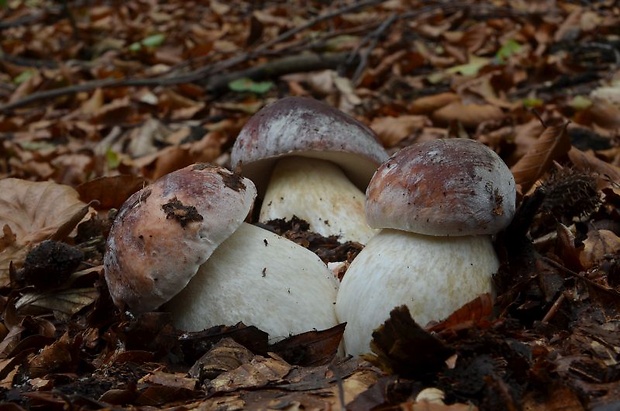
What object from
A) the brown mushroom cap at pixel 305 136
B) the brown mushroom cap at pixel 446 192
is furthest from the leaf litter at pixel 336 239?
the brown mushroom cap at pixel 305 136

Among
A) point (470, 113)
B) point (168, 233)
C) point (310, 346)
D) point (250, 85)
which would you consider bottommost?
point (250, 85)

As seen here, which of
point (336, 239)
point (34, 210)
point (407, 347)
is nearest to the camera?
point (407, 347)

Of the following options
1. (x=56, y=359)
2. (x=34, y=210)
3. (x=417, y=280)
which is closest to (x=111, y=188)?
(x=34, y=210)

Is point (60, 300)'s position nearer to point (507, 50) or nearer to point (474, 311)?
point (474, 311)

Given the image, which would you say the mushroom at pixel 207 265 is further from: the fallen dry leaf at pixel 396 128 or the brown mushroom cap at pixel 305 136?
the fallen dry leaf at pixel 396 128

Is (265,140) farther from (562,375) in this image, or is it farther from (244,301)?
(562,375)

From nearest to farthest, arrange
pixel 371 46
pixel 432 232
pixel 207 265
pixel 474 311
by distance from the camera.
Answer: pixel 474 311 < pixel 432 232 < pixel 207 265 < pixel 371 46
